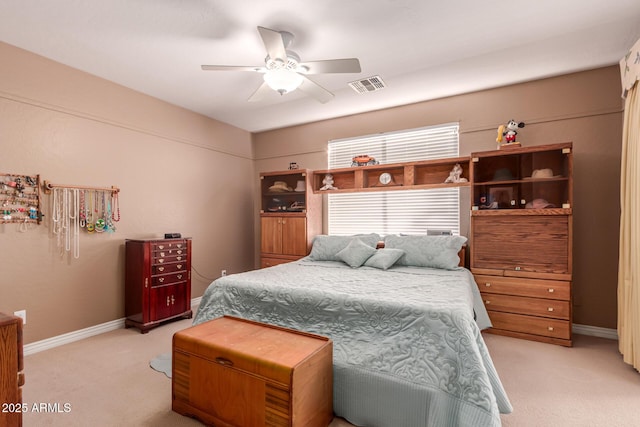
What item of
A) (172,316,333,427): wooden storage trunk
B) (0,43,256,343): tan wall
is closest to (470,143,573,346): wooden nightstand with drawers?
(172,316,333,427): wooden storage trunk

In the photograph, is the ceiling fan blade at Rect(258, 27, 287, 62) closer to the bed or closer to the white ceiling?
the white ceiling

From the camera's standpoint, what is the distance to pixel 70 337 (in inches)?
122

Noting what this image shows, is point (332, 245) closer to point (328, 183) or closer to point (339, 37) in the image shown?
point (328, 183)

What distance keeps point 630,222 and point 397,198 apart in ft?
7.53

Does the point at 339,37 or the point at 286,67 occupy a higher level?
the point at 339,37

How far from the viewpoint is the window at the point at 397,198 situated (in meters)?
3.98

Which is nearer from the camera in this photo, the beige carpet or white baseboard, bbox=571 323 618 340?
the beige carpet

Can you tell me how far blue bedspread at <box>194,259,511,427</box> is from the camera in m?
1.67

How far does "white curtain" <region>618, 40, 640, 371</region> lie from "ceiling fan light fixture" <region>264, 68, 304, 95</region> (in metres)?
2.60

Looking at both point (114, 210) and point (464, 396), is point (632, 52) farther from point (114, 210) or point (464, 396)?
point (114, 210)

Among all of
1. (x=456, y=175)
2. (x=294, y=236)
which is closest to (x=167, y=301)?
(x=294, y=236)

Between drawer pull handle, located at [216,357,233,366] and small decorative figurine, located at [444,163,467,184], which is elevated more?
small decorative figurine, located at [444,163,467,184]

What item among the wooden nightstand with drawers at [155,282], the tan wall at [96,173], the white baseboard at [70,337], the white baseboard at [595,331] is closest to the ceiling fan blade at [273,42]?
the tan wall at [96,173]

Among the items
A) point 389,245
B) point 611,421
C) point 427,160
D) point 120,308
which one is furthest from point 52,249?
point 611,421
